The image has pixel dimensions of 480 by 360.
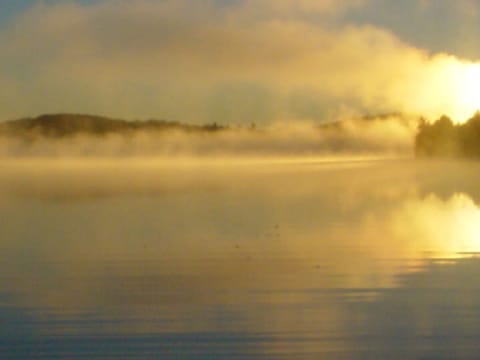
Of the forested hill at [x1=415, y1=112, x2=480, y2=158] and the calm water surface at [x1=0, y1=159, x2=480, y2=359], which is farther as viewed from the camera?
the forested hill at [x1=415, y1=112, x2=480, y2=158]

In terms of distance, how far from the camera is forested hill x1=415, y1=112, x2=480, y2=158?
35375 mm

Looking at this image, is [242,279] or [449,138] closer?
[242,279]

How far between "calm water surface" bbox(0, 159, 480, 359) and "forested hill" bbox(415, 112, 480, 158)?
61.0 ft

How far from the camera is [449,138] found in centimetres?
3750

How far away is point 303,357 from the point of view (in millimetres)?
6023

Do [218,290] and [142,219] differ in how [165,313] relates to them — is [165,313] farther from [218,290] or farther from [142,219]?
[142,219]

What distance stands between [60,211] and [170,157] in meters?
34.8

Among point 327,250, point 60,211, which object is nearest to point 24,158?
point 60,211

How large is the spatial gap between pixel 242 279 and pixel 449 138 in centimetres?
2980

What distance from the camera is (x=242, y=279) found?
347 inches

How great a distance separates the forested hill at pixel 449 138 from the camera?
35.4m

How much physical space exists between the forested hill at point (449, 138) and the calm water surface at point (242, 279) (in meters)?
18.6

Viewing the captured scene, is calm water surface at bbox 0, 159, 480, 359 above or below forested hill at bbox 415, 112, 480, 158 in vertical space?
below

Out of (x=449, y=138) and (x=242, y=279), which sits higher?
(x=449, y=138)
